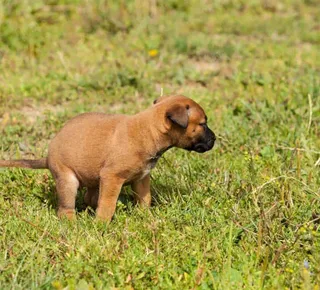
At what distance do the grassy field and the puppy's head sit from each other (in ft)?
1.18

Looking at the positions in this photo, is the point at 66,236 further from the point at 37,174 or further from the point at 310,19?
the point at 310,19

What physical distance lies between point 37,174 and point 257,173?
207 cm

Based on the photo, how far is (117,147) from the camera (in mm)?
5785

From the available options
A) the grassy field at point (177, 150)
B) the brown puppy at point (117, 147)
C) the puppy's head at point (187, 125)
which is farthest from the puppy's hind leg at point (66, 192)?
the puppy's head at point (187, 125)

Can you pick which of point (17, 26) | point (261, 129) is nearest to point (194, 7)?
point (17, 26)

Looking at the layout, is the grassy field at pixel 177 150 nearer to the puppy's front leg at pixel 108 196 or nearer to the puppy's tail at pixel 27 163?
the puppy's front leg at pixel 108 196

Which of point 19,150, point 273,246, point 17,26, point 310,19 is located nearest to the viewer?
point 273,246

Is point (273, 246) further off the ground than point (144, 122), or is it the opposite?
point (144, 122)

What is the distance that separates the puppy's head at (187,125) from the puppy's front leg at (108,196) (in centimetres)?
60

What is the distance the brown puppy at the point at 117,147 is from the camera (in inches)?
226

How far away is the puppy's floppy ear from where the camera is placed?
18.1ft

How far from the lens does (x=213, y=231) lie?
215 inches

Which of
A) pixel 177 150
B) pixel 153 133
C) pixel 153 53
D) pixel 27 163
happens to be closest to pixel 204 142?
pixel 153 133

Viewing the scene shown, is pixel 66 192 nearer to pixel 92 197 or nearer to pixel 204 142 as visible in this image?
pixel 92 197
